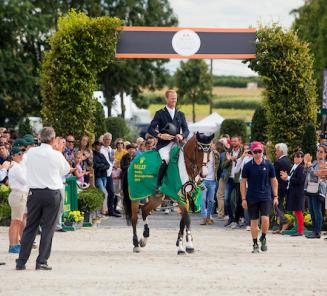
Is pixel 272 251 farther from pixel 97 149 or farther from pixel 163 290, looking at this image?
pixel 97 149

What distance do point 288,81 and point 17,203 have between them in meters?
11.2

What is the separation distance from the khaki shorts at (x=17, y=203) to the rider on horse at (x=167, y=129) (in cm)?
254

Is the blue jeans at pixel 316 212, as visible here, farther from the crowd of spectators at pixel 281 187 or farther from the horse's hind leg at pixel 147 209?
the horse's hind leg at pixel 147 209

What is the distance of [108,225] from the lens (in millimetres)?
24672

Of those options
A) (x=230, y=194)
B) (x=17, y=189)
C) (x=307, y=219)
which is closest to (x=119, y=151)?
(x=230, y=194)

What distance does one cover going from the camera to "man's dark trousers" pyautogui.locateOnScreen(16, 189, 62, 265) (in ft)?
49.1

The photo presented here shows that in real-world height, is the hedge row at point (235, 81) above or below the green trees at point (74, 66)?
below

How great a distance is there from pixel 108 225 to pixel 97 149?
10.1 feet

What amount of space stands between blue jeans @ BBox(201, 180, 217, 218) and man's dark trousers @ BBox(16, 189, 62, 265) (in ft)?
35.0

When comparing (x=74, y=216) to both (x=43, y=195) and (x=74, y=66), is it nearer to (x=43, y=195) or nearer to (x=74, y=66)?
(x=74, y=66)

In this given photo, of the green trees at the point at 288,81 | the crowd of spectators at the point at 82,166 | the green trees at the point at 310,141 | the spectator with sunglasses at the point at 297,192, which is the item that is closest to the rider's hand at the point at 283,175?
the spectator with sunglasses at the point at 297,192

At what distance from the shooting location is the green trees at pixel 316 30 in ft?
233

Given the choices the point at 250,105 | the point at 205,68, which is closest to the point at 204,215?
the point at 205,68

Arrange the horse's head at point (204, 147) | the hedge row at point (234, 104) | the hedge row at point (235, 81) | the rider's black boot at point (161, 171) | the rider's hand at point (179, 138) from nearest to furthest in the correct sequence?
the horse's head at point (204, 147) < the rider's hand at point (179, 138) < the rider's black boot at point (161, 171) < the hedge row at point (234, 104) < the hedge row at point (235, 81)
